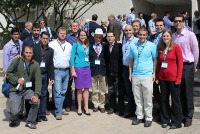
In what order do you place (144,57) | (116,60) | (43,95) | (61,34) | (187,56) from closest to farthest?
(187,56) → (144,57) → (43,95) → (61,34) → (116,60)

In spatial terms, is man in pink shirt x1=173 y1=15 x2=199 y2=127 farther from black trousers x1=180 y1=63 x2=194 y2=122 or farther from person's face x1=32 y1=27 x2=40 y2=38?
person's face x1=32 y1=27 x2=40 y2=38

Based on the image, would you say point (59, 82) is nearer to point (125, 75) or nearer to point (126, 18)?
point (125, 75)

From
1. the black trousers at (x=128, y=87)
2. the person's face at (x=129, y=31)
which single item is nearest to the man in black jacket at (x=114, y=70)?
the black trousers at (x=128, y=87)

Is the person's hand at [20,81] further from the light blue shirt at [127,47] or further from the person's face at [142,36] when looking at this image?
the person's face at [142,36]

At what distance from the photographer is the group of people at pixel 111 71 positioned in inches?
250

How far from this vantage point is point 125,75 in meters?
7.08

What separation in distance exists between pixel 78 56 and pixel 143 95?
1.68m

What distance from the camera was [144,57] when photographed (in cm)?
648

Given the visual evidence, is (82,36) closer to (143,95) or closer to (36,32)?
(36,32)

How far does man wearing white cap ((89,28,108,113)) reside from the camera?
7379mm

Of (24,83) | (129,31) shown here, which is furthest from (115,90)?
(24,83)

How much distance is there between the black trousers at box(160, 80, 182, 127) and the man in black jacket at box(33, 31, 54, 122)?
234 cm

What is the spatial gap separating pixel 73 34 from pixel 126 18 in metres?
8.58

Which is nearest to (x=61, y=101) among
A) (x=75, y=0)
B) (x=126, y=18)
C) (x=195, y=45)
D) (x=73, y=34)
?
(x=73, y=34)
